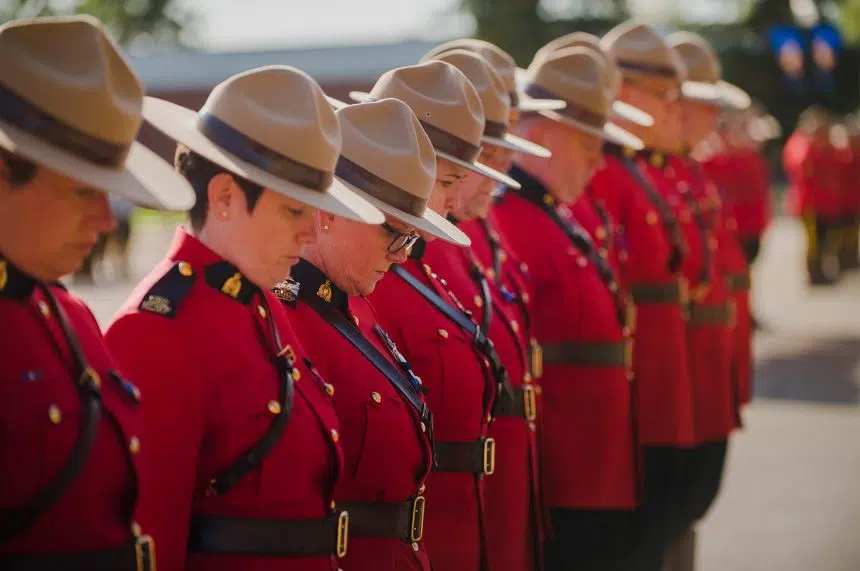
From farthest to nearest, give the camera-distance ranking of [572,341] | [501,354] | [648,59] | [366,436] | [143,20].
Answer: [143,20]
[648,59]
[572,341]
[501,354]
[366,436]

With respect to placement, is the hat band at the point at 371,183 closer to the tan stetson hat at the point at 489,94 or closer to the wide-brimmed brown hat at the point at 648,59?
the tan stetson hat at the point at 489,94

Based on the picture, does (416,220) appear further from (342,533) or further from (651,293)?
(651,293)

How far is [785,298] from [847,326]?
10.3ft

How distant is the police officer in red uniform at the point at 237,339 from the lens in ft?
9.04

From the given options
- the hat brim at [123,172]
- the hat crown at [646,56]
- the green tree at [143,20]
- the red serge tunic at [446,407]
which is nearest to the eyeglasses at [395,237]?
the red serge tunic at [446,407]

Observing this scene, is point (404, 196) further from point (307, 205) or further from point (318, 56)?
point (318, 56)

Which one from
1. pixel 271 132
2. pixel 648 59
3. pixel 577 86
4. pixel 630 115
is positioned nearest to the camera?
pixel 271 132

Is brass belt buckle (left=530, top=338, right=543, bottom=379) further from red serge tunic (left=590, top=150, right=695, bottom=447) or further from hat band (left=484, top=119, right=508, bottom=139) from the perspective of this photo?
red serge tunic (left=590, top=150, right=695, bottom=447)

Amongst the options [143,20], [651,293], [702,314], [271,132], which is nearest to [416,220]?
[271,132]

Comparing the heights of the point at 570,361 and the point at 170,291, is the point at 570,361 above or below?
below

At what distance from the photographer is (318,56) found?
1284 inches

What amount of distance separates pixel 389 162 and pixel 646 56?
356 centimetres

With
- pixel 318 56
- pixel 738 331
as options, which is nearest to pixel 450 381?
pixel 738 331

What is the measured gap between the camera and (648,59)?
6668 mm
